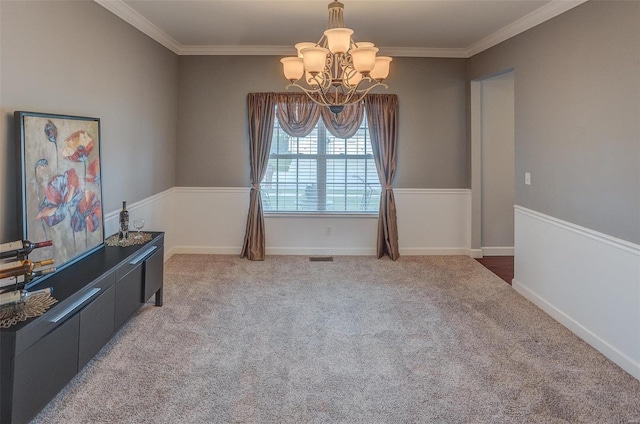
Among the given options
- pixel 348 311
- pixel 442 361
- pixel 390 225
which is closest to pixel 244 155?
pixel 390 225

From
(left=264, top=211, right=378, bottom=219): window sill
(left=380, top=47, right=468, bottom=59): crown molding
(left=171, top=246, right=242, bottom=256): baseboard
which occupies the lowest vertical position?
(left=171, top=246, right=242, bottom=256): baseboard

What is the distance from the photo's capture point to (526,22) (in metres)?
3.61

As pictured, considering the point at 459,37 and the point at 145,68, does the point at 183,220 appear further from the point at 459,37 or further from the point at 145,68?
the point at 459,37

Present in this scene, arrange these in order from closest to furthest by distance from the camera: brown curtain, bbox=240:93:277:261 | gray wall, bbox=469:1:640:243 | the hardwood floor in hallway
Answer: gray wall, bbox=469:1:640:243 → the hardwood floor in hallway → brown curtain, bbox=240:93:277:261

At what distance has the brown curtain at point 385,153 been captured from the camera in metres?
4.97

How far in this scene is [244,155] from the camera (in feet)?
16.8

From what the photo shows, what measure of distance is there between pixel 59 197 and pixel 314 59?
1855mm

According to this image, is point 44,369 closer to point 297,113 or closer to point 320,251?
point 320,251

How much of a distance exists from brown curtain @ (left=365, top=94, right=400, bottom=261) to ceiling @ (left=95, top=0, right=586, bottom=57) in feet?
2.15

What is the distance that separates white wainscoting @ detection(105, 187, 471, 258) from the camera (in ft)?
17.0

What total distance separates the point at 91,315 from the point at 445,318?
102 inches

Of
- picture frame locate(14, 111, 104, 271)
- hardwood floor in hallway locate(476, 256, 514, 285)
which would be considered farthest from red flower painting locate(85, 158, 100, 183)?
hardwood floor in hallway locate(476, 256, 514, 285)

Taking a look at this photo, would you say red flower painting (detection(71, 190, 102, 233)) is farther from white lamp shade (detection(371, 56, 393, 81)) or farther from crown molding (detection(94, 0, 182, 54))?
white lamp shade (detection(371, 56, 393, 81))

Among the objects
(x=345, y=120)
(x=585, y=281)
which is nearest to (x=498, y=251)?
(x=585, y=281)
